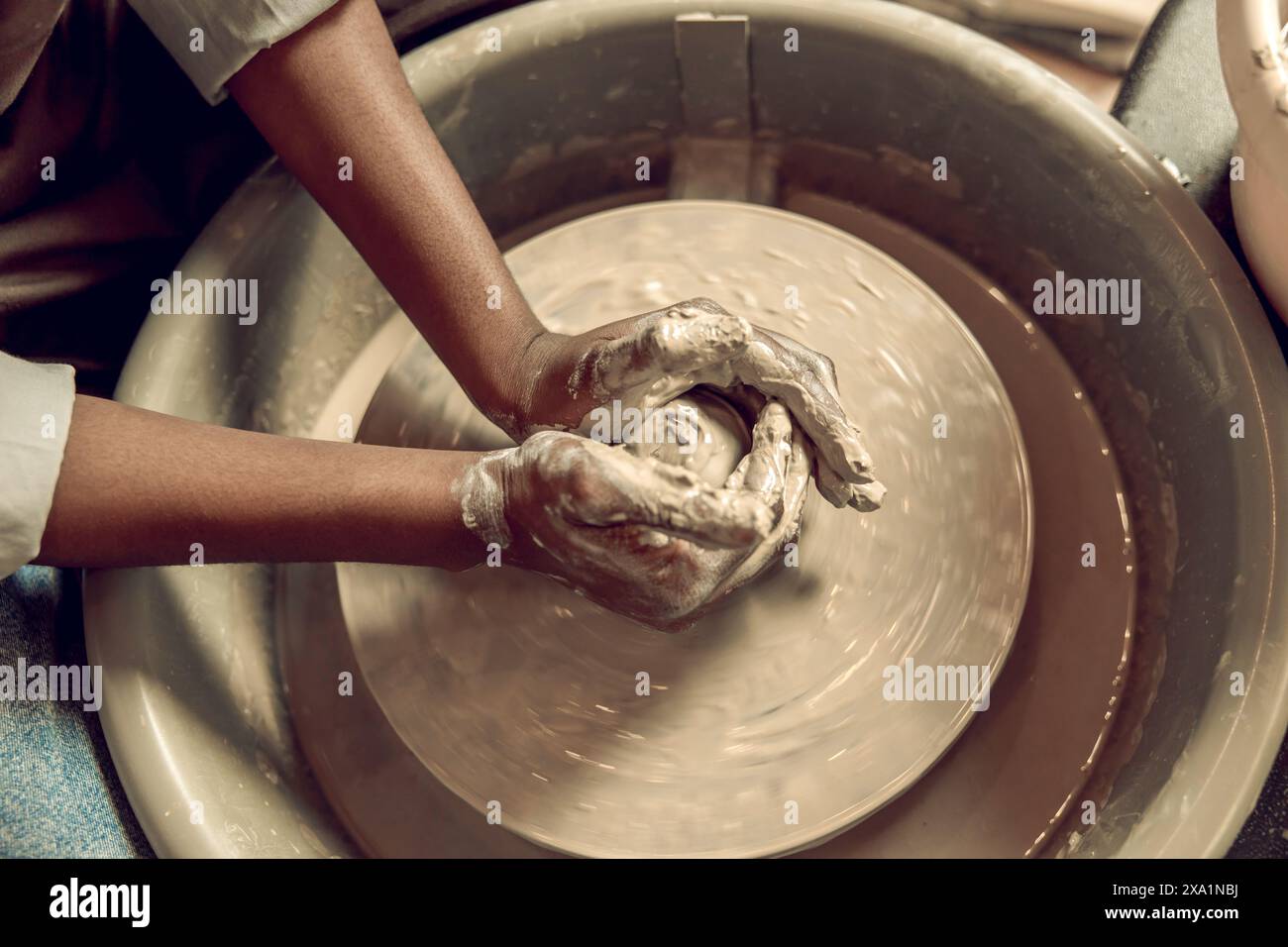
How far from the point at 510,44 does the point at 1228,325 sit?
3.69ft

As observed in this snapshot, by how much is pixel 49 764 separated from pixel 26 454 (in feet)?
1.45

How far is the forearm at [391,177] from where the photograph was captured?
A: 125 centimetres

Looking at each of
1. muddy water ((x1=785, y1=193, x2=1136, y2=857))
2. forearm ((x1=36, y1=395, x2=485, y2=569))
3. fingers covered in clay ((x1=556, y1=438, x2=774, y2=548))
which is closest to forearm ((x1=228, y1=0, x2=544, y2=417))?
forearm ((x1=36, y1=395, x2=485, y2=569))

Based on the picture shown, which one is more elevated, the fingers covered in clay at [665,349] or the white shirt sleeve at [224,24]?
the white shirt sleeve at [224,24]

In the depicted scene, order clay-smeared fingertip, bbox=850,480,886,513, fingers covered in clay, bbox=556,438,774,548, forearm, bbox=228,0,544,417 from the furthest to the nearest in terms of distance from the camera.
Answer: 1. forearm, bbox=228,0,544,417
2. clay-smeared fingertip, bbox=850,480,886,513
3. fingers covered in clay, bbox=556,438,774,548

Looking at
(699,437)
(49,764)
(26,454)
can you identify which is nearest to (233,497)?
(26,454)

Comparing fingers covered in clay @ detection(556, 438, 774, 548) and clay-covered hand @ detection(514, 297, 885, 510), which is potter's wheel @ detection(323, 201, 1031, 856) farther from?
fingers covered in clay @ detection(556, 438, 774, 548)

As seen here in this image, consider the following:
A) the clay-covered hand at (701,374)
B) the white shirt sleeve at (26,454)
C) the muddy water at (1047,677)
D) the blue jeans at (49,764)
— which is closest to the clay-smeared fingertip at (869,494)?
the clay-covered hand at (701,374)

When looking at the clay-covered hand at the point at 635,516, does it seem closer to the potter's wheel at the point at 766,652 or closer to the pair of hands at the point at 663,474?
the pair of hands at the point at 663,474

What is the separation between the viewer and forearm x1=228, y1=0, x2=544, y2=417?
4.10 ft

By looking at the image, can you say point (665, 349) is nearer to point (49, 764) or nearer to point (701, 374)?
point (701, 374)

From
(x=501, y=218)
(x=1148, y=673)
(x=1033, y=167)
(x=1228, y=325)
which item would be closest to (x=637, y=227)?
(x=501, y=218)

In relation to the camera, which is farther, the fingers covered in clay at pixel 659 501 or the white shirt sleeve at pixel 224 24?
the white shirt sleeve at pixel 224 24

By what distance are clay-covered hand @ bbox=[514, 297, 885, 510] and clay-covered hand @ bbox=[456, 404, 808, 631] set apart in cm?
4
